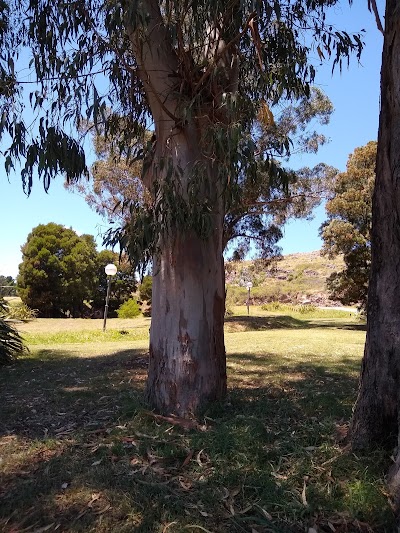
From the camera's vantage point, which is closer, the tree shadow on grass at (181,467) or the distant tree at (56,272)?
the tree shadow on grass at (181,467)

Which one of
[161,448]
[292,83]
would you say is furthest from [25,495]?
[292,83]

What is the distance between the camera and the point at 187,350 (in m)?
4.34

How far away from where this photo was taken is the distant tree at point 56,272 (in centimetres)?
2422

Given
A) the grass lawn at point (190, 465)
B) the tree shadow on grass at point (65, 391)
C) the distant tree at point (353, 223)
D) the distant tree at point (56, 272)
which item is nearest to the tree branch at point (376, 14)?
the grass lawn at point (190, 465)

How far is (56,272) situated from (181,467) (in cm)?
2251

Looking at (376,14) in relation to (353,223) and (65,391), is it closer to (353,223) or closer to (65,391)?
(65,391)

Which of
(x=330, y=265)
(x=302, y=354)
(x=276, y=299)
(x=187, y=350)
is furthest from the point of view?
(x=330, y=265)

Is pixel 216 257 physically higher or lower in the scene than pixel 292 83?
lower

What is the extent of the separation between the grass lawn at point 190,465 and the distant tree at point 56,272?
19456 mm

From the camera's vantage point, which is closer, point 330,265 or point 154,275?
point 154,275

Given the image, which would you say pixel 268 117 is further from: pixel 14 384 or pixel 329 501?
→ pixel 14 384

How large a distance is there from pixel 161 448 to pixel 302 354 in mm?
5625

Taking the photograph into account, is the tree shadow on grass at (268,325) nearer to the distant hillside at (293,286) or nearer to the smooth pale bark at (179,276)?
the distant hillside at (293,286)

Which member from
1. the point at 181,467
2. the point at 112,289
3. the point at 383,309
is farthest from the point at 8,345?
the point at 112,289
